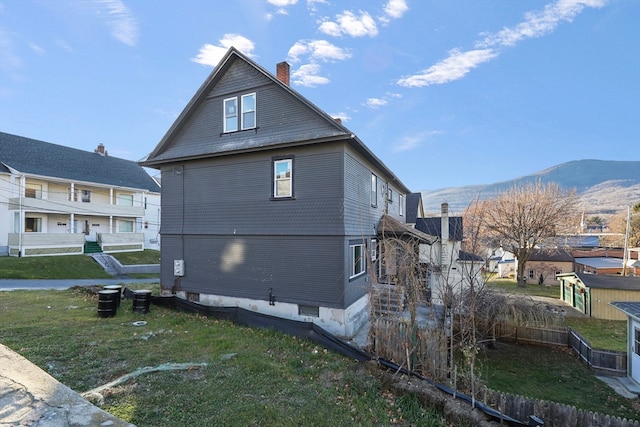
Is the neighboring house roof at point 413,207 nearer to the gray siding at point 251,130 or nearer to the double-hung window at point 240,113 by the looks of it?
the gray siding at point 251,130

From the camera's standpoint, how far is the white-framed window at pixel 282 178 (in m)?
11.5

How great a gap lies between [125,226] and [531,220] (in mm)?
39707

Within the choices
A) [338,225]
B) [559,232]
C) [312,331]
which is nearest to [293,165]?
[338,225]

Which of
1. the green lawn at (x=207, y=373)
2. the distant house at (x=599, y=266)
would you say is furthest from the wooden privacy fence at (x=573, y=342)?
the distant house at (x=599, y=266)

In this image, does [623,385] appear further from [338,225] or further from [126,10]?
[126,10]

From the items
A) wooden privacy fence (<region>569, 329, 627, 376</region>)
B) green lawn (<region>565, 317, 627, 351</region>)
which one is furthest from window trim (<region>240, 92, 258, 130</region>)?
green lawn (<region>565, 317, 627, 351</region>)

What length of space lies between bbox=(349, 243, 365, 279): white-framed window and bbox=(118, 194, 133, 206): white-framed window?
1145 inches

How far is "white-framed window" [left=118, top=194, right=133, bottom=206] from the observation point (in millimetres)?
31594

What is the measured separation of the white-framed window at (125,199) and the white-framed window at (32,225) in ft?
21.6

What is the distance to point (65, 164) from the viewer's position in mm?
28500

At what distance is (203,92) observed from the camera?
43.0ft

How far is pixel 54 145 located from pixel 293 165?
31.4 m

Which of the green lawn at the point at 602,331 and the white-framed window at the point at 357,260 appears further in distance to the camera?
the green lawn at the point at 602,331

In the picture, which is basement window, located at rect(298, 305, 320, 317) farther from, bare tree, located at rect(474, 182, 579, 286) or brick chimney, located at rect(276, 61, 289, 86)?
bare tree, located at rect(474, 182, 579, 286)
